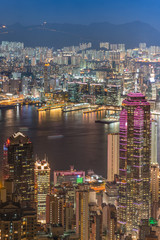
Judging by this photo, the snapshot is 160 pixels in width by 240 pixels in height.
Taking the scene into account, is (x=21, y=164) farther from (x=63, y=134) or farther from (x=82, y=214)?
(x=63, y=134)

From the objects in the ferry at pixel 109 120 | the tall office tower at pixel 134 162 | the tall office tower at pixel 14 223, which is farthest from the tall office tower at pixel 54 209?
the ferry at pixel 109 120

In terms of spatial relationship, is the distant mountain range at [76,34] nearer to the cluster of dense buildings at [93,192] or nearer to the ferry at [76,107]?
the ferry at [76,107]

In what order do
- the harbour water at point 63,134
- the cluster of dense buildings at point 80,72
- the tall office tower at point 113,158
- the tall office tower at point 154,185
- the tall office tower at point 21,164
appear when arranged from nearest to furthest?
1. the tall office tower at point 21,164
2. the tall office tower at point 154,185
3. the tall office tower at point 113,158
4. the harbour water at point 63,134
5. the cluster of dense buildings at point 80,72

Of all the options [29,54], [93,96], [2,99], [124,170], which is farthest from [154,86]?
[124,170]

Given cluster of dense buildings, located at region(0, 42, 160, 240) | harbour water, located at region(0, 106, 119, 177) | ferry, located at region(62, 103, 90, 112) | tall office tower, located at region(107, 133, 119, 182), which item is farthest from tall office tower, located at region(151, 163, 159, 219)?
ferry, located at region(62, 103, 90, 112)

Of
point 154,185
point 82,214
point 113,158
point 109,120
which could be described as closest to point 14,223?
point 82,214
